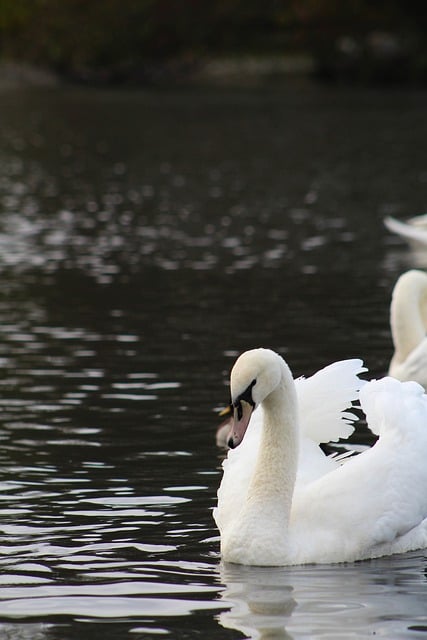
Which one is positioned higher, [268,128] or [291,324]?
[268,128]

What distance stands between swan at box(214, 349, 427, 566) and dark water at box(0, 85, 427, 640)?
0.14 meters

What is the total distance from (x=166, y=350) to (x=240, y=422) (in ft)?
22.7

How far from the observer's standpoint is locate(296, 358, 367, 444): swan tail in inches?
351

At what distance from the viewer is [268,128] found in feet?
165

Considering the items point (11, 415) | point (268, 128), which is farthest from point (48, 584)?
point (268, 128)

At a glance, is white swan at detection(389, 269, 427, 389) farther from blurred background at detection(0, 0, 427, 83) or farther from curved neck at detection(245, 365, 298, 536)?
blurred background at detection(0, 0, 427, 83)

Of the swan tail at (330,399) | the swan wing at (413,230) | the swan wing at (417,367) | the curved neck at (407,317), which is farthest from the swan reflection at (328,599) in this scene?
the swan wing at (413,230)

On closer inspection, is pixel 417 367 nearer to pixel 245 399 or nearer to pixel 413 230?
pixel 245 399

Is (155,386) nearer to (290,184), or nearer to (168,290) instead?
(168,290)

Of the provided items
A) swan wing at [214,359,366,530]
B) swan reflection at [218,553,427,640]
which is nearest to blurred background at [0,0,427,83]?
swan wing at [214,359,366,530]

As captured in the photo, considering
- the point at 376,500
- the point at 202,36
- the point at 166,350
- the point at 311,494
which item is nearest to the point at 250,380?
the point at 311,494

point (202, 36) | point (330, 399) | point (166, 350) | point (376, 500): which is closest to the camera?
point (376, 500)

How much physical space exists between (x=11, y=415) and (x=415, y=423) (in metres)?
4.50

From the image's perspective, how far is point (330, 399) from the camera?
8.98 m
